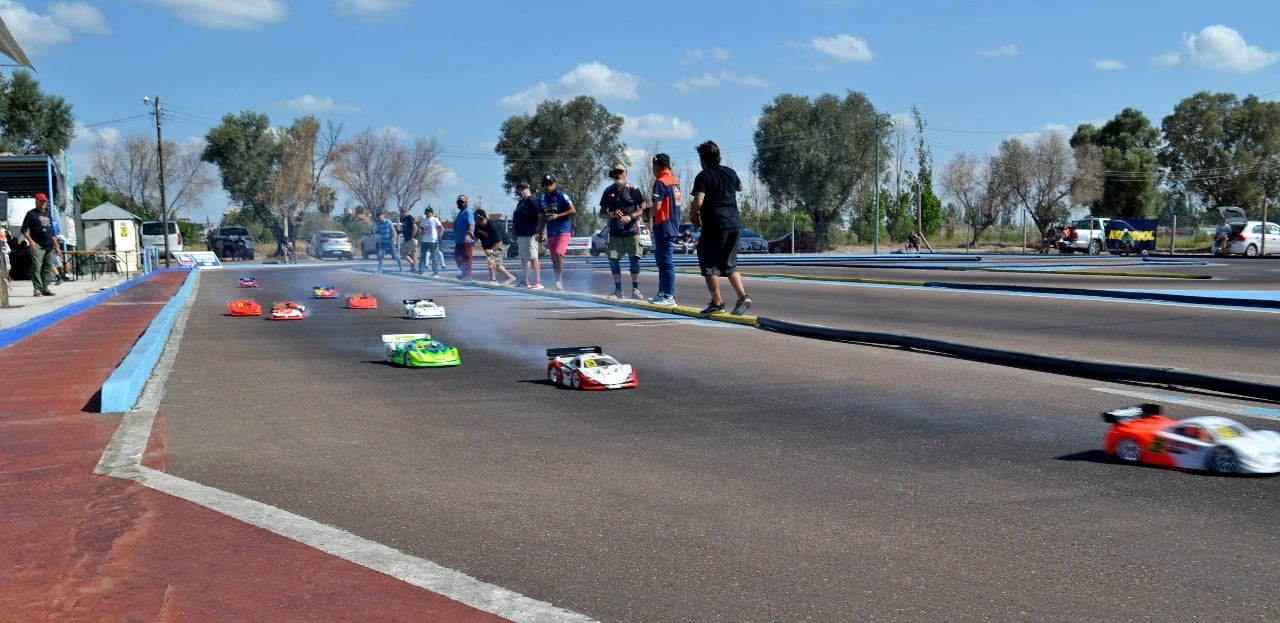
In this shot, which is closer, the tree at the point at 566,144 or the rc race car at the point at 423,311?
the rc race car at the point at 423,311

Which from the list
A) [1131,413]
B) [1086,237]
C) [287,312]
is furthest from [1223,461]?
[1086,237]

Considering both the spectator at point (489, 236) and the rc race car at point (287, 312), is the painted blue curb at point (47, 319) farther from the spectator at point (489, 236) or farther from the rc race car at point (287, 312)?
the spectator at point (489, 236)

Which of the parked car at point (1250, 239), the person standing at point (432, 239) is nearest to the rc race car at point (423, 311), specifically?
the person standing at point (432, 239)

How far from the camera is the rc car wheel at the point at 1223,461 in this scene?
14.0 ft

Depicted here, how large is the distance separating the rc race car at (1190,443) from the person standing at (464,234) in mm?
17004

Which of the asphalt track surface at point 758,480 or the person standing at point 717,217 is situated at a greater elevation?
the person standing at point 717,217

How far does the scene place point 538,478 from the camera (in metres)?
4.54

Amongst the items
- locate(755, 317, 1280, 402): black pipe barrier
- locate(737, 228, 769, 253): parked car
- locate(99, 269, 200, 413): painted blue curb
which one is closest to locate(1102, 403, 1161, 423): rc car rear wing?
locate(755, 317, 1280, 402): black pipe barrier

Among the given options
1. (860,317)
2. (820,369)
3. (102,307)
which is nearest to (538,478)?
(820,369)

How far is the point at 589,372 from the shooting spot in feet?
22.5

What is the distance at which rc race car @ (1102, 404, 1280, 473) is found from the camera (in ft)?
14.0

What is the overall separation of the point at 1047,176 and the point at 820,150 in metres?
13.9

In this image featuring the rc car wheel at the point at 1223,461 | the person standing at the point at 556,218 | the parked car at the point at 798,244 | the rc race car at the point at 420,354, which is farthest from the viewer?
the parked car at the point at 798,244

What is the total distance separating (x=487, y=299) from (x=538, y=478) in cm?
1141
